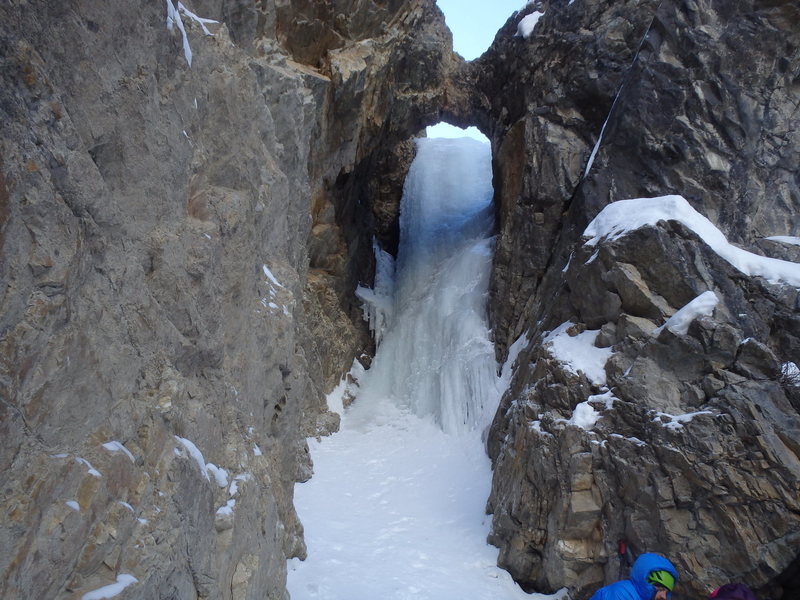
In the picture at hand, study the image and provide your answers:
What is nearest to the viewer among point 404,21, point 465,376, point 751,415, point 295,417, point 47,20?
point 47,20

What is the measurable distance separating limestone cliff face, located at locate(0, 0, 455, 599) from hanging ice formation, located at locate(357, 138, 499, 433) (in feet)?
20.3

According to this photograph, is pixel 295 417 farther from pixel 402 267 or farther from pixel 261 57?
pixel 402 267

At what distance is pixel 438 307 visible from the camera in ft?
51.5

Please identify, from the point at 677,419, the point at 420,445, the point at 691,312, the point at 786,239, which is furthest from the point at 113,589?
the point at 786,239

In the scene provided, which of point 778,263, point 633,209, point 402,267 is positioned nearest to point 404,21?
point 402,267

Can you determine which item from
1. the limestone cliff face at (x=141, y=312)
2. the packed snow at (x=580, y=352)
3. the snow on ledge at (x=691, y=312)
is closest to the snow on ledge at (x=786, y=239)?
the snow on ledge at (x=691, y=312)

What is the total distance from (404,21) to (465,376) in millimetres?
8830

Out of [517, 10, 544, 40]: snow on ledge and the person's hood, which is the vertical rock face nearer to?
[517, 10, 544, 40]: snow on ledge

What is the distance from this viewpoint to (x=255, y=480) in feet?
17.0

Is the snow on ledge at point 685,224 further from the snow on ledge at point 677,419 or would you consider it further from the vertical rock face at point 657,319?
the snow on ledge at point 677,419

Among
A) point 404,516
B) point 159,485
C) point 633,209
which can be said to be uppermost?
point 633,209

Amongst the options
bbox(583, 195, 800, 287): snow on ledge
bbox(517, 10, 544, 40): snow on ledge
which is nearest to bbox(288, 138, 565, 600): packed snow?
bbox(583, 195, 800, 287): snow on ledge

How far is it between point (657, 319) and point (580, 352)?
1.18 meters

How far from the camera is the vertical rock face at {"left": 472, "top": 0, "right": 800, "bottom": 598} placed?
269 inches
